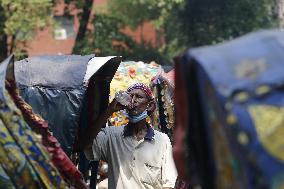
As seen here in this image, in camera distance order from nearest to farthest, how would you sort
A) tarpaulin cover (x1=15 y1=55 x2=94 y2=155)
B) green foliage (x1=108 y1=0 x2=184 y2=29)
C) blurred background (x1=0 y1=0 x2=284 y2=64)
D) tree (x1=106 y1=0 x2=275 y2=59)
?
tarpaulin cover (x1=15 y1=55 x2=94 y2=155) → blurred background (x1=0 y1=0 x2=284 y2=64) → tree (x1=106 y1=0 x2=275 y2=59) → green foliage (x1=108 y1=0 x2=184 y2=29)

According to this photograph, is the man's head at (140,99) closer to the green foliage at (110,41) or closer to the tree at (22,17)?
the tree at (22,17)

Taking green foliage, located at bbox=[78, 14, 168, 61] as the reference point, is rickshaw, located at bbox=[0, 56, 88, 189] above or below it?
above

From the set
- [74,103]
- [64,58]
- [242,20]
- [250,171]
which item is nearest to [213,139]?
[250,171]

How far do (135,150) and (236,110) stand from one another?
3.15 meters

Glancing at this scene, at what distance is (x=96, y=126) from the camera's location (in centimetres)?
566

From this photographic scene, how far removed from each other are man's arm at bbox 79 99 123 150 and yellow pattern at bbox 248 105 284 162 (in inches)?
121

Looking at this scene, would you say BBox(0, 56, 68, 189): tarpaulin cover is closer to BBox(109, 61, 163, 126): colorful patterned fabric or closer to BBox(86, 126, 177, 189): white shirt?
BBox(86, 126, 177, 189): white shirt

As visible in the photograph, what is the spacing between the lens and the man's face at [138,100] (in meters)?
5.77

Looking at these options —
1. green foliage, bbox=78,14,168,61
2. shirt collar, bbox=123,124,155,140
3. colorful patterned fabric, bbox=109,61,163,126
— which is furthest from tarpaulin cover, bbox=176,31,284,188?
green foliage, bbox=78,14,168,61

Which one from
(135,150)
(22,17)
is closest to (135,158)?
(135,150)

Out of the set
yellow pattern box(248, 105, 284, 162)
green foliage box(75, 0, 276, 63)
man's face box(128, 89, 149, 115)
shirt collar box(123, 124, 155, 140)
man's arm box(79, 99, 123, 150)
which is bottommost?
green foliage box(75, 0, 276, 63)

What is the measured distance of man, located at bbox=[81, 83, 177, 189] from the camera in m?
5.61

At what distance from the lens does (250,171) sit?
2562 mm

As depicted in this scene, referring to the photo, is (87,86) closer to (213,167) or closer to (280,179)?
(213,167)
